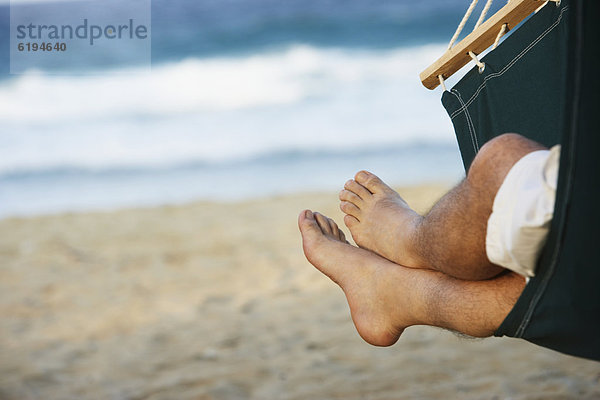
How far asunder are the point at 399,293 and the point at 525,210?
1.15ft

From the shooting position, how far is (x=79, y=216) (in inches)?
153

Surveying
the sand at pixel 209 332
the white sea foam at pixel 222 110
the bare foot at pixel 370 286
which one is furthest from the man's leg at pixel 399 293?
the white sea foam at pixel 222 110

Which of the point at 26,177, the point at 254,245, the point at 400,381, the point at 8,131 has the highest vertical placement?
the point at 8,131

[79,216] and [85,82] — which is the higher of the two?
[85,82]

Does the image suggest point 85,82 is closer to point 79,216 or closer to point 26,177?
point 26,177

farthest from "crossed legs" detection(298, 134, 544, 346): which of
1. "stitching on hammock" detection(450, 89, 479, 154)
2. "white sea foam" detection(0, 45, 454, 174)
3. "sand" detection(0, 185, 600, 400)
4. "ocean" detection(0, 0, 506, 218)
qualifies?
"white sea foam" detection(0, 45, 454, 174)

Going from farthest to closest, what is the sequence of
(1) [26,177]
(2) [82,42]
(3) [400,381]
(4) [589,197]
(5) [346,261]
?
(2) [82,42]
(1) [26,177]
(3) [400,381]
(5) [346,261]
(4) [589,197]

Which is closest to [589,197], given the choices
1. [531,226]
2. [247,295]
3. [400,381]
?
[531,226]

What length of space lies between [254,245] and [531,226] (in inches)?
92.6

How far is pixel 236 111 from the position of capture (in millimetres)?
6895

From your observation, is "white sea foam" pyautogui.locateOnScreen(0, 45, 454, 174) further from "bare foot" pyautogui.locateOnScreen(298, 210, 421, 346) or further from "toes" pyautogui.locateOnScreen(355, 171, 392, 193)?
"bare foot" pyautogui.locateOnScreen(298, 210, 421, 346)

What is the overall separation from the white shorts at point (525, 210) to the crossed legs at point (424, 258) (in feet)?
0.09

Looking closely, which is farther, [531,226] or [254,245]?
[254,245]

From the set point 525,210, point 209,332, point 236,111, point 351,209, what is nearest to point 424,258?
point 525,210
